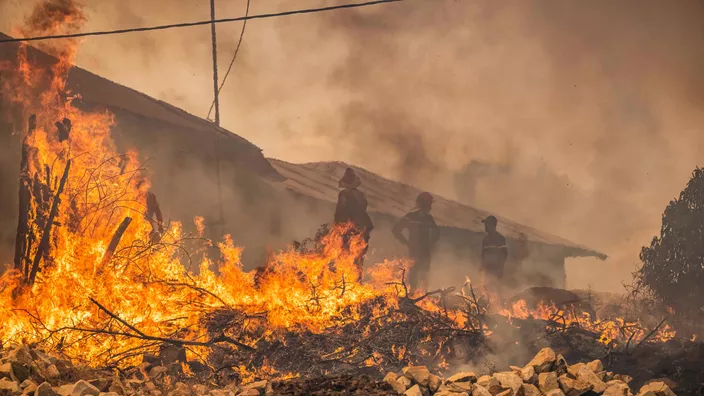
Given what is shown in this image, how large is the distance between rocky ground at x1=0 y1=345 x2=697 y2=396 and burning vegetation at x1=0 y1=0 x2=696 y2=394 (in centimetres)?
35

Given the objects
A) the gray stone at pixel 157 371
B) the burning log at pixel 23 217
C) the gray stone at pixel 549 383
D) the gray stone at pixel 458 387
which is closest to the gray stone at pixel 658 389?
the gray stone at pixel 549 383

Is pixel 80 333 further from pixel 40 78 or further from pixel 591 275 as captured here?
pixel 591 275

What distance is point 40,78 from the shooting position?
12070mm

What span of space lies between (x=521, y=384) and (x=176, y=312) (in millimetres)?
5436

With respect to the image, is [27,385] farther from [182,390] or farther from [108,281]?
[108,281]

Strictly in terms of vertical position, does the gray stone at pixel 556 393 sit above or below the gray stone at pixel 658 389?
below

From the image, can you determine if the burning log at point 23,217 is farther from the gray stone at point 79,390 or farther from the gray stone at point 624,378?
the gray stone at point 624,378

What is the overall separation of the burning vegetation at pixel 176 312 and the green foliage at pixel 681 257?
1313 mm

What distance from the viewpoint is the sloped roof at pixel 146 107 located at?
12875mm

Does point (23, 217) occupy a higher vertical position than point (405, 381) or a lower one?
higher

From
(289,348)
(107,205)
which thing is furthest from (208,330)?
(107,205)

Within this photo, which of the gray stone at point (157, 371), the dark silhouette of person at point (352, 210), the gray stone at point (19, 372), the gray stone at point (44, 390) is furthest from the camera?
the dark silhouette of person at point (352, 210)

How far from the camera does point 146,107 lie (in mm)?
14336

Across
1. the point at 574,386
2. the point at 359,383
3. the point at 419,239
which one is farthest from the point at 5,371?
the point at 419,239
